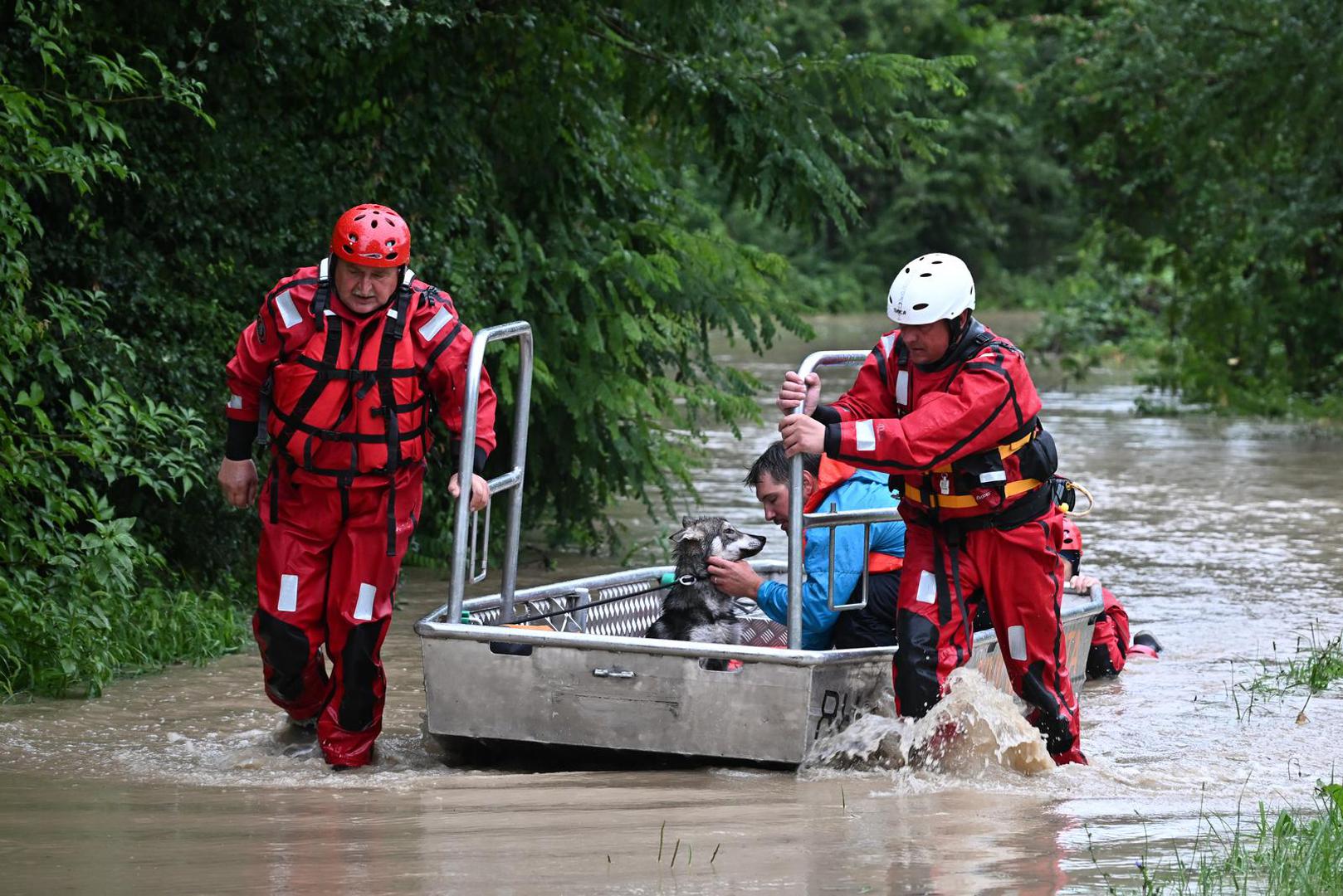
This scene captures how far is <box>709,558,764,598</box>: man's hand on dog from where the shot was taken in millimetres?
7156

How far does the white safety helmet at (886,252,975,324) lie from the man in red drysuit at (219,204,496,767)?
1.51 meters

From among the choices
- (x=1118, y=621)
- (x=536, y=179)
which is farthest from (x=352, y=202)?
(x=1118, y=621)

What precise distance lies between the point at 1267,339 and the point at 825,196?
12787 millimetres

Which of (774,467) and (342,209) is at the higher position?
(342,209)

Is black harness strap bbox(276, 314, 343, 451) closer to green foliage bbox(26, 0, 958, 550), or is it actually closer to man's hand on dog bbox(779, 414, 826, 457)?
man's hand on dog bbox(779, 414, 826, 457)

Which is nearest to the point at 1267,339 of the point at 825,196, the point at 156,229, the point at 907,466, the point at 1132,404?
the point at 1132,404

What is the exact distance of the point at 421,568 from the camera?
1234 cm

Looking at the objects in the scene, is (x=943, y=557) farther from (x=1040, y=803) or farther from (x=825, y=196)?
(x=825, y=196)

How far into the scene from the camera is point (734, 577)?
7160 mm

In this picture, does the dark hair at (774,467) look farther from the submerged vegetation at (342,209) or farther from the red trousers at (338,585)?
the submerged vegetation at (342,209)

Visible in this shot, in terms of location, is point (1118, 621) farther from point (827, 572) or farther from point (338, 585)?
point (338, 585)

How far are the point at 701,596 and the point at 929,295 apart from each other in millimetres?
1567

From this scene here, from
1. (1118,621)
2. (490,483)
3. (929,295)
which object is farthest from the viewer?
(1118,621)

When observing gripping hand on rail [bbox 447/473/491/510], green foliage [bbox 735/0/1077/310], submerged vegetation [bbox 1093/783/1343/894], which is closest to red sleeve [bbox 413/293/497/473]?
gripping hand on rail [bbox 447/473/491/510]
